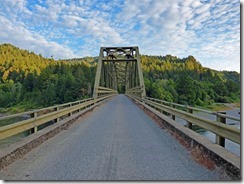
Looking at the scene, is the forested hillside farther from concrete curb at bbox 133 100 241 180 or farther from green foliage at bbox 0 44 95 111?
concrete curb at bbox 133 100 241 180

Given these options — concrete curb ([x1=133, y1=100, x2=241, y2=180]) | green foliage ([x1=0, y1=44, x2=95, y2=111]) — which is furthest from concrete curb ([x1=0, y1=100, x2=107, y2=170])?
green foliage ([x1=0, y1=44, x2=95, y2=111])

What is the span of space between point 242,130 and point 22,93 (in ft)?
344

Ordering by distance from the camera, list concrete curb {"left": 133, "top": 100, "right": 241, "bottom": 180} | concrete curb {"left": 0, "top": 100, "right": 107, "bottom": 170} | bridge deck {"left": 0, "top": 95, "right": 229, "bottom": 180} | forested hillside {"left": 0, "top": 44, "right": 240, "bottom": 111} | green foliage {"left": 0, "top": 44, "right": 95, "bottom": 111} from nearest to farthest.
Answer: concrete curb {"left": 133, "top": 100, "right": 241, "bottom": 180} < bridge deck {"left": 0, "top": 95, "right": 229, "bottom": 180} < concrete curb {"left": 0, "top": 100, "right": 107, "bottom": 170} < forested hillside {"left": 0, "top": 44, "right": 240, "bottom": 111} < green foliage {"left": 0, "top": 44, "right": 95, "bottom": 111}

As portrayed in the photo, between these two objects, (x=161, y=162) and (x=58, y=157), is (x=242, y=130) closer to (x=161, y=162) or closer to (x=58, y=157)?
(x=161, y=162)

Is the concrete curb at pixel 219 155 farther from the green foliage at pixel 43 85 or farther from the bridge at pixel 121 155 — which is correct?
the green foliage at pixel 43 85

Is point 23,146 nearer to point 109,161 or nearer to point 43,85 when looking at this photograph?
point 109,161

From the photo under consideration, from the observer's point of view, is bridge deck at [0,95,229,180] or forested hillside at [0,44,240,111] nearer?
bridge deck at [0,95,229,180]

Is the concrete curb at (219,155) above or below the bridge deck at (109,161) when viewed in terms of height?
above

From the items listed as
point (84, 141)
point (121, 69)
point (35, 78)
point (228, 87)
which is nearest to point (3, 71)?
point (35, 78)

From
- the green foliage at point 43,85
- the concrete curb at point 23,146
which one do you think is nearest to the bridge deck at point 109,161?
the concrete curb at point 23,146

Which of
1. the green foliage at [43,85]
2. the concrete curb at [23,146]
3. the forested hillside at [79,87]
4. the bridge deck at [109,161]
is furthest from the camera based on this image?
the green foliage at [43,85]

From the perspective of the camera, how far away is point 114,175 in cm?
367

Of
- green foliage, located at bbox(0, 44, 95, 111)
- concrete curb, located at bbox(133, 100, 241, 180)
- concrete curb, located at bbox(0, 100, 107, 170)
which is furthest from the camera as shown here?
green foliage, located at bbox(0, 44, 95, 111)

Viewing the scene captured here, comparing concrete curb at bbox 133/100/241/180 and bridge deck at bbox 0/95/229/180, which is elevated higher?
concrete curb at bbox 133/100/241/180
